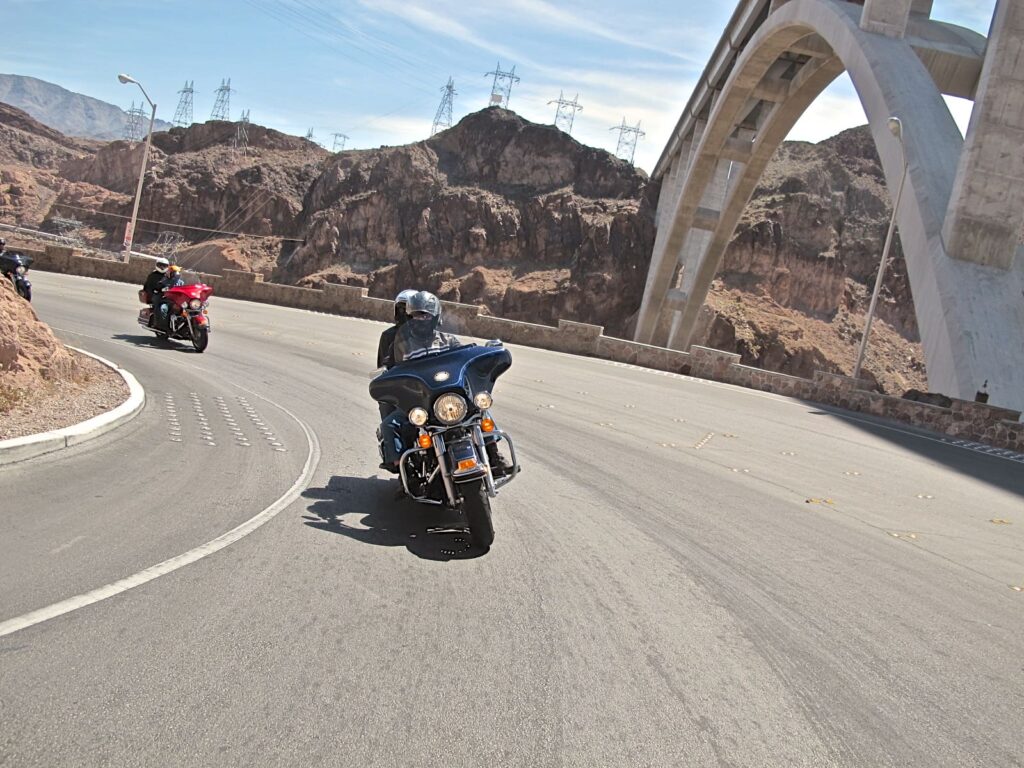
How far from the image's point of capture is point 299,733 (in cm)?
317

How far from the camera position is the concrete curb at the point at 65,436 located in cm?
682

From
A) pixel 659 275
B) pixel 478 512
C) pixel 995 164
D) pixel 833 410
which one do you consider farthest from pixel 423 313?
pixel 659 275

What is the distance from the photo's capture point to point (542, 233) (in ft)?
267

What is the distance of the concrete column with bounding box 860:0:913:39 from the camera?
1075 inches

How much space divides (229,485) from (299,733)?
13.3ft

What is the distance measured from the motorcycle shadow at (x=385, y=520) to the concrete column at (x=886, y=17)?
2588 cm

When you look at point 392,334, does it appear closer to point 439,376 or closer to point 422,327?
point 422,327

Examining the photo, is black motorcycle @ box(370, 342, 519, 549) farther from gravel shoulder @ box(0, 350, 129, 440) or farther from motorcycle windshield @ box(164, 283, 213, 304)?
motorcycle windshield @ box(164, 283, 213, 304)

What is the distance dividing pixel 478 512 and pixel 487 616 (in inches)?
50.1

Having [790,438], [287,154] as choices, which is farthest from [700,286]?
[287,154]

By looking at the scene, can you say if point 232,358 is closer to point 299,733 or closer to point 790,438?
point 790,438

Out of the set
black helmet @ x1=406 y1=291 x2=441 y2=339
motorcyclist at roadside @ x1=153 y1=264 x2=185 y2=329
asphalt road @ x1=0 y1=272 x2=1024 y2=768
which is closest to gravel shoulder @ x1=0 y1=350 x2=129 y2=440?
asphalt road @ x1=0 y1=272 x2=1024 y2=768

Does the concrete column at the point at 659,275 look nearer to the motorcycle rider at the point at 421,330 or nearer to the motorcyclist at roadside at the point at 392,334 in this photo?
the motorcyclist at roadside at the point at 392,334

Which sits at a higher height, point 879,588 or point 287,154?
point 287,154
